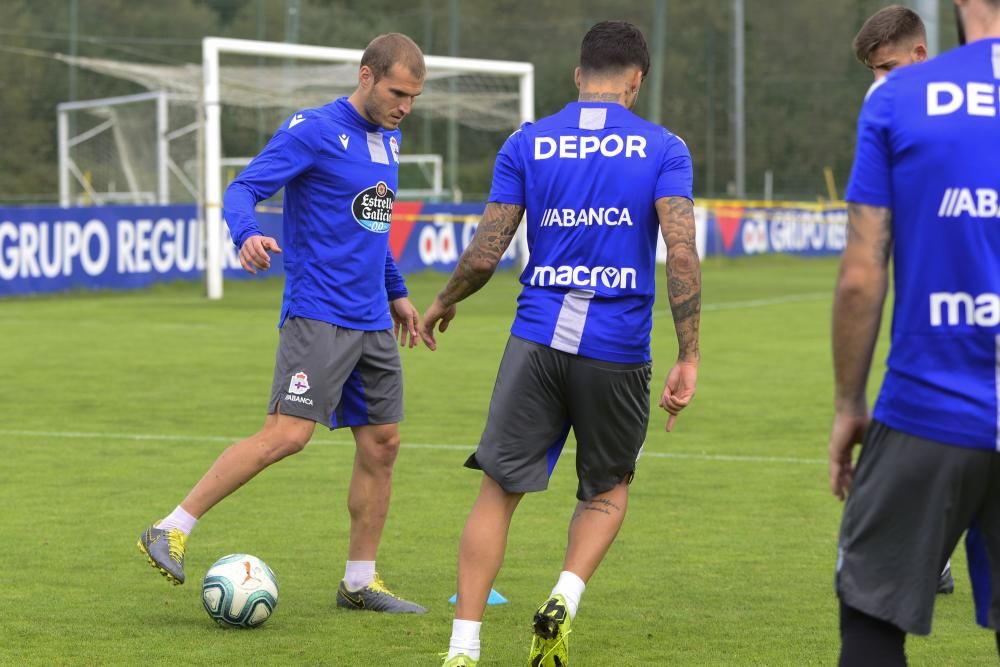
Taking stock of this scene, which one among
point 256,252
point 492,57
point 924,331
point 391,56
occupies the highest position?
point 492,57

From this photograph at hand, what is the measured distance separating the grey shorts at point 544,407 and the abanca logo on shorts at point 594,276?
Answer: 212mm

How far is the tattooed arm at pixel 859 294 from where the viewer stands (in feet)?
10.4

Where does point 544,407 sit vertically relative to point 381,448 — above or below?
above

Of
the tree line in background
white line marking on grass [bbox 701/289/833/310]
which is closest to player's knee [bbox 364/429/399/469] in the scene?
white line marking on grass [bbox 701/289/833/310]

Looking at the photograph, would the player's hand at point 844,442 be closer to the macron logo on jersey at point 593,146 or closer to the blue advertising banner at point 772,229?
the macron logo on jersey at point 593,146

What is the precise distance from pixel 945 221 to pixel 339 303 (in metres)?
2.91

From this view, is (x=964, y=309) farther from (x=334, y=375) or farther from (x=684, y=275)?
(x=334, y=375)

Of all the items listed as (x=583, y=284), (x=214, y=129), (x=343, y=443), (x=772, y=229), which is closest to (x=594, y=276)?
(x=583, y=284)

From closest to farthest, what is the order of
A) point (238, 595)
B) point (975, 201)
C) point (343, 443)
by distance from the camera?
1. point (975, 201)
2. point (238, 595)
3. point (343, 443)

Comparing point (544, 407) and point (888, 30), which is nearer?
point (544, 407)

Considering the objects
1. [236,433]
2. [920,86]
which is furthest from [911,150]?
[236,433]

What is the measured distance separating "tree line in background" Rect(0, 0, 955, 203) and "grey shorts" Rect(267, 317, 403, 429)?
90.7ft

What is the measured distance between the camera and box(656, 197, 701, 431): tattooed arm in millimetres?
4746

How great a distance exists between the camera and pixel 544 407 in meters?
4.82
